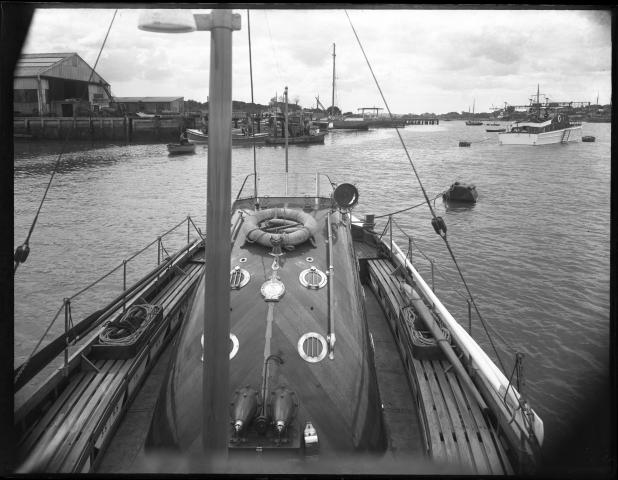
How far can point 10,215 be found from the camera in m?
3.30

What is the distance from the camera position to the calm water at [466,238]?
12.7m

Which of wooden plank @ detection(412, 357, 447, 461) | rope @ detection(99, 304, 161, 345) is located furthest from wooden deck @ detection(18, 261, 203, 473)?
wooden plank @ detection(412, 357, 447, 461)

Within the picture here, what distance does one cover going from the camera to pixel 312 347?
6020mm

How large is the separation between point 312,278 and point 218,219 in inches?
168

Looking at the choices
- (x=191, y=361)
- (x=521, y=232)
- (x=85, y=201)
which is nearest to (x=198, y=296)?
(x=191, y=361)

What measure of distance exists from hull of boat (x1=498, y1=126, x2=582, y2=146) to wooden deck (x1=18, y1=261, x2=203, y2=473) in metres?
76.5

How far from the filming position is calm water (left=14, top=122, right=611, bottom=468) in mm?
12719

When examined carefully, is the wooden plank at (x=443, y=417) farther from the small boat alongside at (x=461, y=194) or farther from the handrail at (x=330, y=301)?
the small boat alongside at (x=461, y=194)

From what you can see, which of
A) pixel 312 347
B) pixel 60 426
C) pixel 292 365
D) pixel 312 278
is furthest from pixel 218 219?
pixel 60 426

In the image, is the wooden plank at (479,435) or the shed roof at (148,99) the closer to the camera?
the wooden plank at (479,435)

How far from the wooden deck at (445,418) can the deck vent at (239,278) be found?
110 inches

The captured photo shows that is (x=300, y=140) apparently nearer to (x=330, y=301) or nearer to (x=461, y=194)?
(x=461, y=194)

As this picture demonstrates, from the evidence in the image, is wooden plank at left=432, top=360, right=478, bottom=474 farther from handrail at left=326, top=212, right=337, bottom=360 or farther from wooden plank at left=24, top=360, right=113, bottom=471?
wooden plank at left=24, top=360, right=113, bottom=471

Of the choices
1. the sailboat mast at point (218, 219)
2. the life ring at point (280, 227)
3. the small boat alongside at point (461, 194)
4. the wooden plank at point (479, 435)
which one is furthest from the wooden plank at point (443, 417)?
the small boat alongside at point (461, 194)
